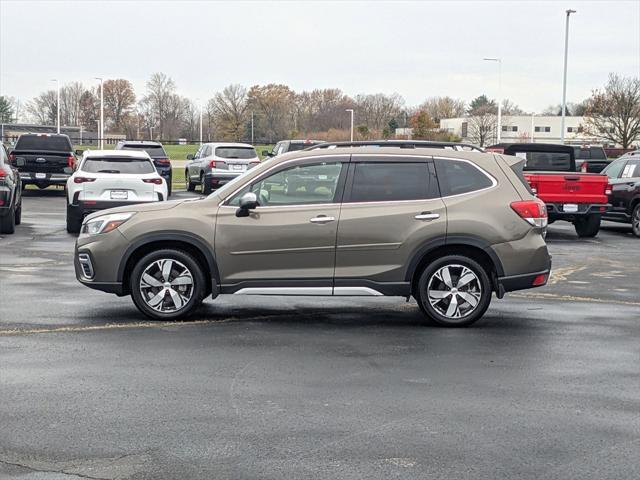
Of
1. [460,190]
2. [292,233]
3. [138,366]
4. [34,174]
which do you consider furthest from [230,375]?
[34,174]

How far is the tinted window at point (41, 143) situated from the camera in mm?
30775

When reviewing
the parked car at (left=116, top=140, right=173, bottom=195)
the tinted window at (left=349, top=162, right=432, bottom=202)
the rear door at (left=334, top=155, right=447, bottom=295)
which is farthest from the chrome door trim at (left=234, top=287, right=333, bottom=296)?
the parked car at (left=116, top=140, right=173, bottom=195)

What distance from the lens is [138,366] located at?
Answer: 7426 millimetres

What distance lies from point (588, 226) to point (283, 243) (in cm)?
1246

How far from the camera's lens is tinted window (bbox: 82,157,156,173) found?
1888 cm

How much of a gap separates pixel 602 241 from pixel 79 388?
49.3ft

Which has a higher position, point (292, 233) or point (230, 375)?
point (292, 233)

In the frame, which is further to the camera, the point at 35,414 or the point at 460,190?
the point at 460,190

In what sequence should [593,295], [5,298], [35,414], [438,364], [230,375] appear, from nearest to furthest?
A: [35,414], [230,375], [438,364], [5,298], [593,295]

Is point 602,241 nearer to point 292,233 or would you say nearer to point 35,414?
point 292,233

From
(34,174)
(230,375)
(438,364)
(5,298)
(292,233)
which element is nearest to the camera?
(230,375)

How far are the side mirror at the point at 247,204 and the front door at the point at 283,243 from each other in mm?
64

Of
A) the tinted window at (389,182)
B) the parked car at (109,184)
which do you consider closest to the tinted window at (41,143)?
the parked car at (109,184)

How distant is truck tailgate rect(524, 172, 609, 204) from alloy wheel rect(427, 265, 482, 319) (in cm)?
1007
